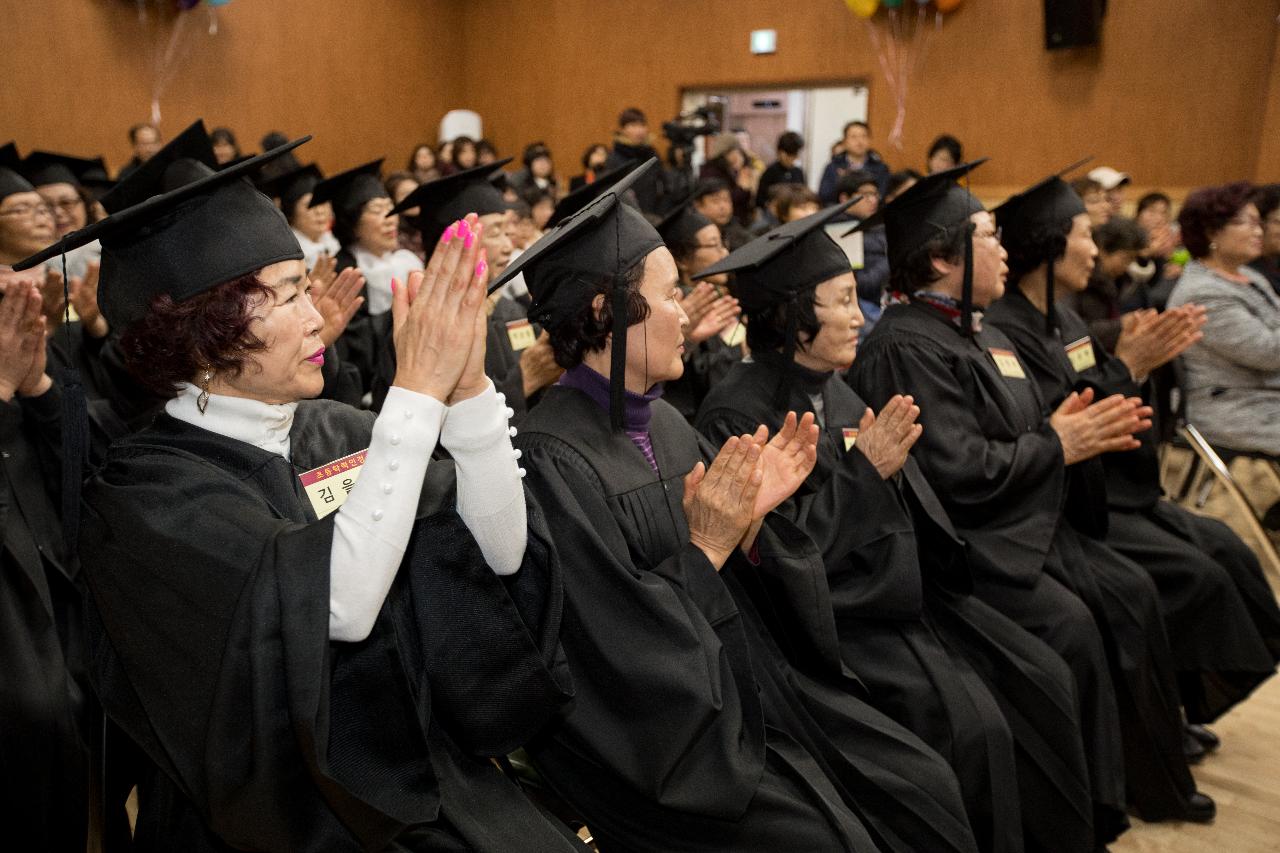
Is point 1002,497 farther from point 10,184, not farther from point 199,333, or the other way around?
point 10,184

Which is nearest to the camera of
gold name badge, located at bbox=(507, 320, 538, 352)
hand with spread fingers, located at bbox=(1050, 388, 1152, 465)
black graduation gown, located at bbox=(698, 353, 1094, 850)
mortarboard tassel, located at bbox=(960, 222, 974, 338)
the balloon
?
black graduation gown, located at bbox=(698, 353, 1094, 850)

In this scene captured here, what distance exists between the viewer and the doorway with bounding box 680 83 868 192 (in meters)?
12.8

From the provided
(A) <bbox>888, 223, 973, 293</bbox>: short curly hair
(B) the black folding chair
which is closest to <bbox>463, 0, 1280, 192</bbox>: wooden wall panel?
(B) the black folding chair

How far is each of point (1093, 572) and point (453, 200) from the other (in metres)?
2.83

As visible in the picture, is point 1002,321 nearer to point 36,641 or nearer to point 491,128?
point 36,641

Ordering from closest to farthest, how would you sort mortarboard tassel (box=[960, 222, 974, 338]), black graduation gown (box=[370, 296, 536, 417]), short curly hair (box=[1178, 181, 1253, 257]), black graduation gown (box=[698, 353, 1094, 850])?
black graduation gown (box=[698, 353, 1094, 850]) → mortarboard tassel (box=[960, 222, 974, 338]) → black graduation gown (box=[370, 296, 536, 417]) → short curly hair (box=[1178, 181, 1253, 257])

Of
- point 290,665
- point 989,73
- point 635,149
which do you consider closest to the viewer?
point 290,665

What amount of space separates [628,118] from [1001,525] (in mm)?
7713

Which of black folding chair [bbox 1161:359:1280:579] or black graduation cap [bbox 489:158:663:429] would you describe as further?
black folding chair [bbox 1161:359:1280:579]

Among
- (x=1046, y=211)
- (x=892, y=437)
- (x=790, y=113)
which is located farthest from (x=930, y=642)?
(x=790, y=113)

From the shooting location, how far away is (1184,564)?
3.47m

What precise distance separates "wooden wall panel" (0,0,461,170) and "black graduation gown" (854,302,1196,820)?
950 cm

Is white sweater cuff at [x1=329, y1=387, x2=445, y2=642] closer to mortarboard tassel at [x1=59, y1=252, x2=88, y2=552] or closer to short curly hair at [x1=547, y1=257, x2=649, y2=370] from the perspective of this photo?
mortarboard tassel at [x1=59, y1=252, x2=88, y2=552]

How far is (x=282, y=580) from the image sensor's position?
5.07ft
